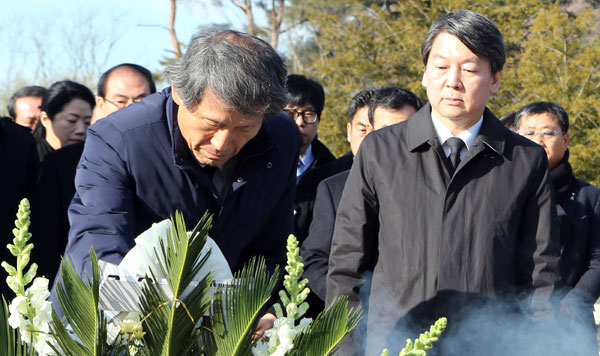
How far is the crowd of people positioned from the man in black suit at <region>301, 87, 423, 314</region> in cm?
87

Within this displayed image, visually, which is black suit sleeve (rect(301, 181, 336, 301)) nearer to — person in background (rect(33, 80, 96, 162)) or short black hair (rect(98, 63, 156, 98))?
short black hair (rect(98, 63, 156, 98))

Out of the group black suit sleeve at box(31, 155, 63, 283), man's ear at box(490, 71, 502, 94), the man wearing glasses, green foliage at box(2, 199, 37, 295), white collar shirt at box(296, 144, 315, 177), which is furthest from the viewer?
white collar shirt at box(296, 144, 315, 177)

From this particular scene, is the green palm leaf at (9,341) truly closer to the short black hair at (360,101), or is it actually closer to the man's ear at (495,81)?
the man's ear at (495,81)

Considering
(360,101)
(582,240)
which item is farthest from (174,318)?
(360,101)

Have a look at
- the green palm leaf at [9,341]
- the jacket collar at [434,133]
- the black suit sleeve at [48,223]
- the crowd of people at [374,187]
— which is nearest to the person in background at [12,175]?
the black suit sleeve at [48,223]

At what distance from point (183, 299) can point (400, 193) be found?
1.58 meters

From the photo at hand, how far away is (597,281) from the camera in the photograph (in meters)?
4.44

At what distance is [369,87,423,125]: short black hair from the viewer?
470 centimetres

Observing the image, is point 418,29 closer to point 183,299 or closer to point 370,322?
point 370,322

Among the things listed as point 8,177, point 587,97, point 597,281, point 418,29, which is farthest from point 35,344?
point 418,29

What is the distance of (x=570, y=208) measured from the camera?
15.6 ft

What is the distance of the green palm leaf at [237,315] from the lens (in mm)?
1531

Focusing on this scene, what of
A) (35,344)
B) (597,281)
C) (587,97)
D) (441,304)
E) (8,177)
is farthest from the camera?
(587,97)

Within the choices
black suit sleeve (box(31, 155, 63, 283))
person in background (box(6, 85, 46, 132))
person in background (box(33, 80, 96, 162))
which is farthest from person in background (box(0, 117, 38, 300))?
person in background (box(6, 85, 46, 132))
